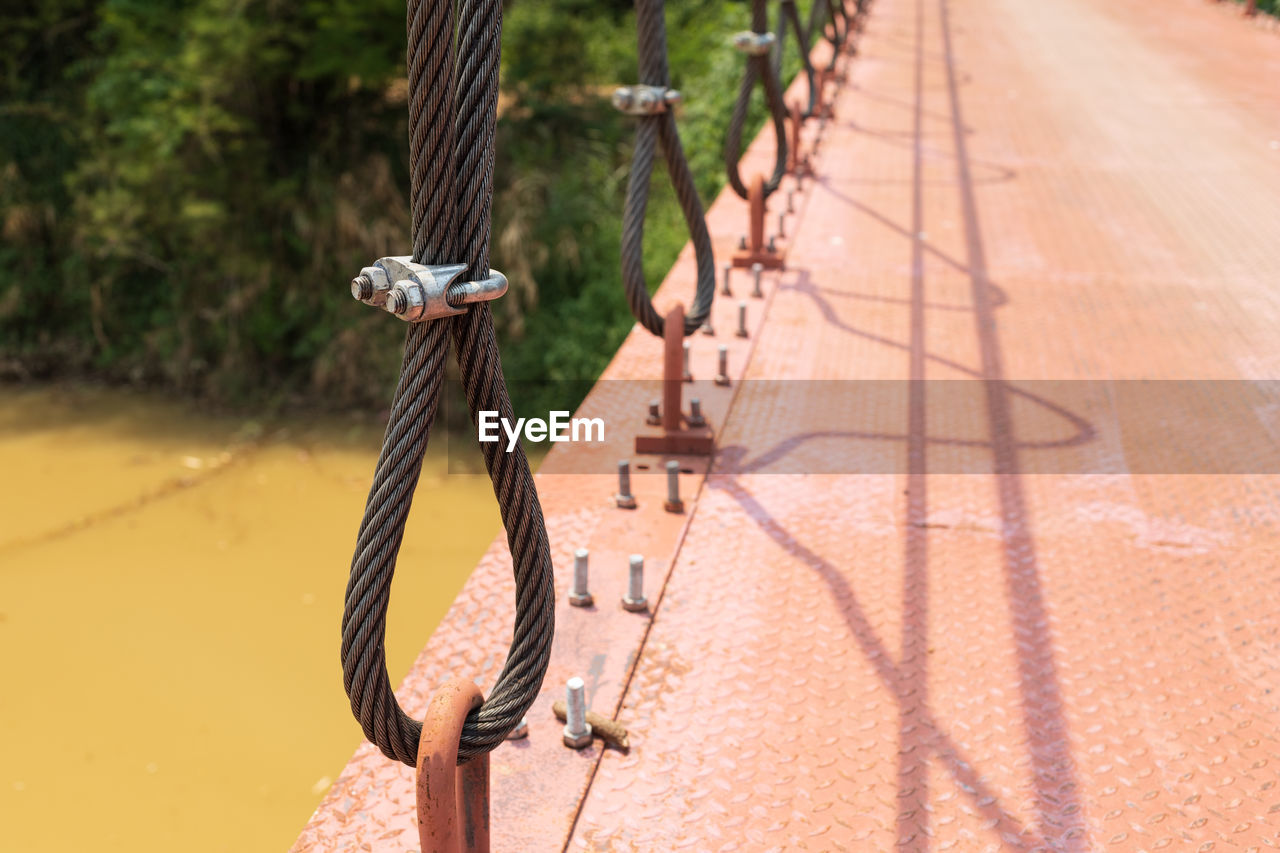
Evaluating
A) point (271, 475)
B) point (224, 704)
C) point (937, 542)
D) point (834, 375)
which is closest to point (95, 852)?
point (224, 704)

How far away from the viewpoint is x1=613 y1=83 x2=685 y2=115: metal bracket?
2.30 meters

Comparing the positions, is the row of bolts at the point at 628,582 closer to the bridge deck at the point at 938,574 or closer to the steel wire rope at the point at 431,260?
the bridge deck at the point at 938,574

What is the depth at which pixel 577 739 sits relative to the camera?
1.68 m

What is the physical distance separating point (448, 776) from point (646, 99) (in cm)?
153

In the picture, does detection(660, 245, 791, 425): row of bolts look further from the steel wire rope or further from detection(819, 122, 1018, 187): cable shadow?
detection(819, 122, 1018, 187): cable shadow

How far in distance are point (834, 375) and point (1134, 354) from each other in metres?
0.90

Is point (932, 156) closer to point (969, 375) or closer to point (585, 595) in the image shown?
point (969, 375)

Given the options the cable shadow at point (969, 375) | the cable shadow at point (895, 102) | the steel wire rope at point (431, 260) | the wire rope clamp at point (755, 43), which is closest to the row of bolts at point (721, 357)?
the cable shadow at point (969, 375)

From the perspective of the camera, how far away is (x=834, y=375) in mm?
3055

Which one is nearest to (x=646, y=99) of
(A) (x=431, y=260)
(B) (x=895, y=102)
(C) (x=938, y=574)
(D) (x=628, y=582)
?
(D) (x=628, y=582)

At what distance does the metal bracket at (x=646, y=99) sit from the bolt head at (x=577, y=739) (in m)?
1.28

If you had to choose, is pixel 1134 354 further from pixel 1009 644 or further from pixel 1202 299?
pixel 1009 644

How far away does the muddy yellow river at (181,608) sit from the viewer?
5.83m

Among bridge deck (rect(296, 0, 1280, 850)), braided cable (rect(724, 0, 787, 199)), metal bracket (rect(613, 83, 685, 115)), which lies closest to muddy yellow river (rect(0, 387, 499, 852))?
bridge deck (rect(296, 0, 1280, 850))
